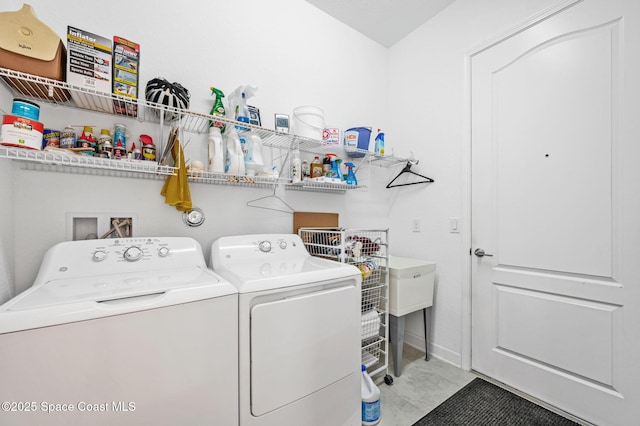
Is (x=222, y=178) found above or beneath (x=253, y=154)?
beneath

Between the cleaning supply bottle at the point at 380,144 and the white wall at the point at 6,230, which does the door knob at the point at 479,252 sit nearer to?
the cleaning supply bottle at the point at 380,144

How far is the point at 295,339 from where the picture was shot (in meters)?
1.14

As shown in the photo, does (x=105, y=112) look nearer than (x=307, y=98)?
Yes

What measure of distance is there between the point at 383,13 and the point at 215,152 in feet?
6.50

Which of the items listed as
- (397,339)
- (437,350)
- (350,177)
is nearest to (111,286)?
(350,177)

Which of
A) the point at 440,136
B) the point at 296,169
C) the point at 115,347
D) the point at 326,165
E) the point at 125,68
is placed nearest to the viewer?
the point at 115,347

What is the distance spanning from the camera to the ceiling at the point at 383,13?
7.16ft

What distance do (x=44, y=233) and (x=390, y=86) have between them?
9.52 ft

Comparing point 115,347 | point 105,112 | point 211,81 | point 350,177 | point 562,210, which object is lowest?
point 115,347

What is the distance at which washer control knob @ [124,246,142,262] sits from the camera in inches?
47.8

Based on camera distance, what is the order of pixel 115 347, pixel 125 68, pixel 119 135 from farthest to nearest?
1. pixel 119 135
2. pixel 125 68
3. pixel 115 347

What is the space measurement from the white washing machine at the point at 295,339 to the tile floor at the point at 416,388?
0.36 metres

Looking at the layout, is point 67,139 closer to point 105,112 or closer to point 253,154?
point 105,112

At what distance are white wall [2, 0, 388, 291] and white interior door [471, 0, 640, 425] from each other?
3.58 ft
